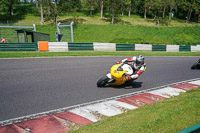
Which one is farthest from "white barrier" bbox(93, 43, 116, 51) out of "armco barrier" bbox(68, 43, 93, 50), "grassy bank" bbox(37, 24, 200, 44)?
"grassy bank" bbox(37, 24, 200, 44)

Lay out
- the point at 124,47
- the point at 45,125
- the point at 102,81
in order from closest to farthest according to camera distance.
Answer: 1. the point at 45,125
2. the point at 102,81
3. the point at 124,47

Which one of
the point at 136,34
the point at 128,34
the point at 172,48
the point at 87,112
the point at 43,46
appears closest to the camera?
the point at 87,112

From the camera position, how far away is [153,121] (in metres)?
4.30

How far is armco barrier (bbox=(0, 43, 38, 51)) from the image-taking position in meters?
18.1

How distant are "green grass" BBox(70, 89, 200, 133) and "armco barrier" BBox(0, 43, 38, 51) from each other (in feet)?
52.7

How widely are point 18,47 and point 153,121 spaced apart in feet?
56.2

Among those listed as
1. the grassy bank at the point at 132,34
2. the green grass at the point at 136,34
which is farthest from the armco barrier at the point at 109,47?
the green grass at the point at 136,34

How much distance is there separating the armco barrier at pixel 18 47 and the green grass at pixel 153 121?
52.7 feet

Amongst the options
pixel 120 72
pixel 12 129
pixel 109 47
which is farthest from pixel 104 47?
pixel 12 129

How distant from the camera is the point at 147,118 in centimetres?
452

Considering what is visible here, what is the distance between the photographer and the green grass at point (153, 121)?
13.0 feet

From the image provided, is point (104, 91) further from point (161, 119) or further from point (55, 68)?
point (55, 68)

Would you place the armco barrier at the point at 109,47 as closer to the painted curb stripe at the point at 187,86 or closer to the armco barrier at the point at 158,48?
the armco barrier at the point at 158,48

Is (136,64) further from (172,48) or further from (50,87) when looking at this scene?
(172,48)
